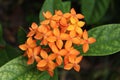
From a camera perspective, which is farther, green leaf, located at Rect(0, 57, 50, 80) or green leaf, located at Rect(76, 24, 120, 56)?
green leaf, located at Rect(76, 24, 120, 56)

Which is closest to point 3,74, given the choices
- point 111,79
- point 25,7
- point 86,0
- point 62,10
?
point 62,10

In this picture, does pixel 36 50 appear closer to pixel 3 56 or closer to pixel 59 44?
pixel 59 44

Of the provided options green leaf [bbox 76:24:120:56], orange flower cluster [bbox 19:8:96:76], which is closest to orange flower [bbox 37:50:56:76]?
orange flower cluster [bbox 19:8:96:76]

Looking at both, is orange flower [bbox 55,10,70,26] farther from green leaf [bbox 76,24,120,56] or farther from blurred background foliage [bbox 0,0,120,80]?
blurred background foliage [bbox 0,0,120,80]

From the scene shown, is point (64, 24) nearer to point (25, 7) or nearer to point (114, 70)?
point (114, 70)

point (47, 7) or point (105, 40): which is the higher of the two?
point (47, 7)

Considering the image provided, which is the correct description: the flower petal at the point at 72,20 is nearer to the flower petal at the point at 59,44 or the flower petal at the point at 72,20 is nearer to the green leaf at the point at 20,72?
the flower petal at the point at 59,44

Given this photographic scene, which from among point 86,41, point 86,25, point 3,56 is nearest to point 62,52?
point 86,41
